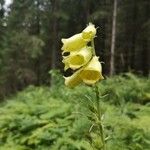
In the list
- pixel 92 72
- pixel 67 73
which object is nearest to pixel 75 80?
pixel 92 72

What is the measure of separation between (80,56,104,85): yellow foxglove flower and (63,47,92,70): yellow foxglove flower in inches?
1.2

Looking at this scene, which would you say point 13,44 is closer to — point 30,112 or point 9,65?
point 9,65

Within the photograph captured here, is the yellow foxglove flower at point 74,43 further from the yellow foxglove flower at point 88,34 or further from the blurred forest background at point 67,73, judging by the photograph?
the blurred forest background at point 67,73

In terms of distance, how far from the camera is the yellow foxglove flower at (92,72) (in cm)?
247

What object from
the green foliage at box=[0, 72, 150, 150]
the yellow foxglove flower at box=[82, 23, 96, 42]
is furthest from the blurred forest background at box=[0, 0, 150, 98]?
the yellow foxglove flower at box=[82, 23, 96, 42]

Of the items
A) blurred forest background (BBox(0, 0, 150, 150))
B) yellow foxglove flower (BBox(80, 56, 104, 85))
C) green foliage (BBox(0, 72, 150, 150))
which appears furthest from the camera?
blurred forest background (BBox(0, 0, 150, 150))

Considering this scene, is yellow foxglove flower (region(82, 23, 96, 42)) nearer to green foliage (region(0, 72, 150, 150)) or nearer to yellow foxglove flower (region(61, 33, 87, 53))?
yellow foxglove flower (region(61, 33, 87, 53))

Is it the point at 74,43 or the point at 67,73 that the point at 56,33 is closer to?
the point at 67,73

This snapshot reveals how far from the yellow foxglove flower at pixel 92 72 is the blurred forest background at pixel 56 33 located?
29.2m

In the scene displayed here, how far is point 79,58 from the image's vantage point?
Result: 2516 mm

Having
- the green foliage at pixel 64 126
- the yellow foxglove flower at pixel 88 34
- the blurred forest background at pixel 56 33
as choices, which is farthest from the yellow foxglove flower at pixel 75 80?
the blurred forest background at pixel 56 33

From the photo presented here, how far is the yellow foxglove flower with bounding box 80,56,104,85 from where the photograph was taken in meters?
2.47

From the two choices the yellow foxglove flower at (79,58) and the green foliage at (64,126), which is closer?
the yellow foxglove flower at (79,58)

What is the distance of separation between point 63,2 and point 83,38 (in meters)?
39.8
